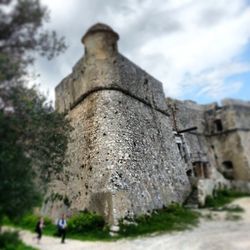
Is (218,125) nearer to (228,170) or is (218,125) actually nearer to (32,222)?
(228,170)

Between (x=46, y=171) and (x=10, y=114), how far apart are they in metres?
3.56

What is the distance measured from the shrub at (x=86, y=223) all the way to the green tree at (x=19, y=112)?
16.9ft

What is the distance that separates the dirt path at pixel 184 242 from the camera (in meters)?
10.3

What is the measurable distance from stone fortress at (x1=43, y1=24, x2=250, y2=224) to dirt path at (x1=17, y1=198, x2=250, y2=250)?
199cm

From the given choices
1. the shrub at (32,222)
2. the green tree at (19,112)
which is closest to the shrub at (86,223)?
the shrub at (32,222)

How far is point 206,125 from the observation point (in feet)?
98.3

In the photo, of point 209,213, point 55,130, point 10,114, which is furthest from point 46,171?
point 209,213

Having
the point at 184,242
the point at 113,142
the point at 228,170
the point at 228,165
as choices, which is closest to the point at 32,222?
the point at 113,142

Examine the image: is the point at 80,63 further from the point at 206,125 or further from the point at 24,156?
the point at 206,125

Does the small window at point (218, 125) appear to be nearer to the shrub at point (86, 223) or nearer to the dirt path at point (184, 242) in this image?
the dirt path at point (184, 242)

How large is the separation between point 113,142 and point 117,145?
0.26 metres

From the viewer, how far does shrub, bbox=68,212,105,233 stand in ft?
42.4

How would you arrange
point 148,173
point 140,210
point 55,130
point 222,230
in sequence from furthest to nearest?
point 148,173, point 140,210, point 222,230, point 55,130

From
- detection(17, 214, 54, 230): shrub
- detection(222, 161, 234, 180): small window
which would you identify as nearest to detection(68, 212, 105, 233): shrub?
detection(17, 214, 54, 230): shrub
